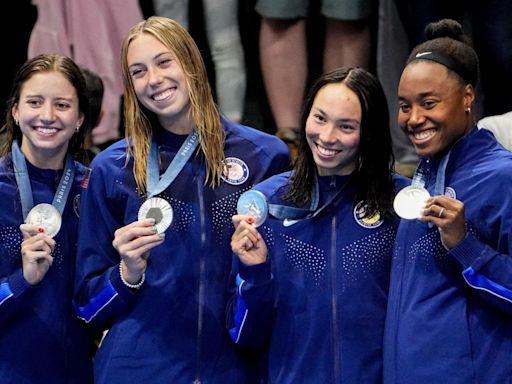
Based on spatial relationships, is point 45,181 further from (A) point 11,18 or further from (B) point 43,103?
(A) point 11,18

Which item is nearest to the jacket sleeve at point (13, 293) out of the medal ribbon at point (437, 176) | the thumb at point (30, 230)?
the thumb at point (30, 230)

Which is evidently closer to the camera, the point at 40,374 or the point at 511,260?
the point at 511,260

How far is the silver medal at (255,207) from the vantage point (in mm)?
3041

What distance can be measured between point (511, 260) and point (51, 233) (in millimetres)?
1423

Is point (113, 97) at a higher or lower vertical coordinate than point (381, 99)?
lower

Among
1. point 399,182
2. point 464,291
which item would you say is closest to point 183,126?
point 399,182

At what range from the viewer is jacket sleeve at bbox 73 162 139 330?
3.30 meters

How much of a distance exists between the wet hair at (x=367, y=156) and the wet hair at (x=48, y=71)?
2.75 ft

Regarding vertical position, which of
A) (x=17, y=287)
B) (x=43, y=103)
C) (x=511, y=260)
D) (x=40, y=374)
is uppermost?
(x=43, y=103)

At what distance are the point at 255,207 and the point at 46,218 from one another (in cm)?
70

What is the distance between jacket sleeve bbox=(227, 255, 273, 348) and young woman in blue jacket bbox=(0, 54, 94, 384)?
0.58 meters

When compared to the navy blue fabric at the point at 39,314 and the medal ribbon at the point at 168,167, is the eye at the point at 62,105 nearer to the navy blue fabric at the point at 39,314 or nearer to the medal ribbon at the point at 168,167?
the navy blue fabric at the point at 39,314

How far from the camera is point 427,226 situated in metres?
3.02

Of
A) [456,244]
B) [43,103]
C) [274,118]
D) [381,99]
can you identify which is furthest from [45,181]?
[274,118]
